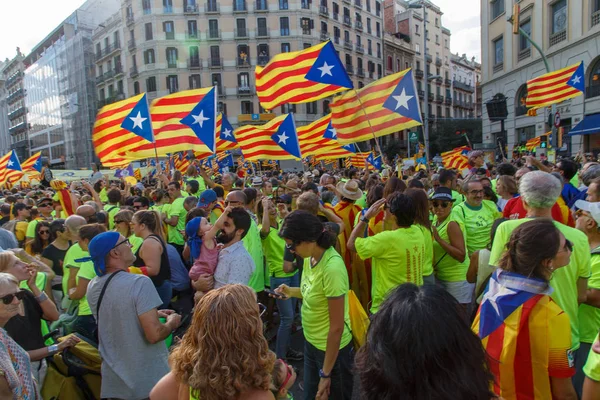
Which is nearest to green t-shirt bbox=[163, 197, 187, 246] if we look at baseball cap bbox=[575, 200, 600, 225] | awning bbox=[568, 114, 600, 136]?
baseball cap bbox=[575, 200, 600, 225]

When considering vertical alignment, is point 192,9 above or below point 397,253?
above

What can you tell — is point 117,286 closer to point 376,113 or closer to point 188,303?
point 188,303

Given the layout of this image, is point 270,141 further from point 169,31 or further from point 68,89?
point 68,89

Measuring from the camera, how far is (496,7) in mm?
26359

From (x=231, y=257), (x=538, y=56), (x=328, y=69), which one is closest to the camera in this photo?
(x=231, y=257)

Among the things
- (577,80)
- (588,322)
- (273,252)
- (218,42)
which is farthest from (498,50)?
(588,322)

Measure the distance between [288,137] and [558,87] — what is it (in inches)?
294

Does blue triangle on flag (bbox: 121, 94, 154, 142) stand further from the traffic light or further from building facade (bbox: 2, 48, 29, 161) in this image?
building facade (bbox: 2, 48, 29, 161)

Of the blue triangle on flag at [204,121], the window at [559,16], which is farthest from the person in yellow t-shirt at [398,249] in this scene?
the window at [559,16]

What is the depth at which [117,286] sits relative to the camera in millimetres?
2510

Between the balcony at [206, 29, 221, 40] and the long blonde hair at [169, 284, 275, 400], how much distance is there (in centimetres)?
4562

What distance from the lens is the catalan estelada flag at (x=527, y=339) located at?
1699 mm

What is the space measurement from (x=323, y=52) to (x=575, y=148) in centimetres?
1909

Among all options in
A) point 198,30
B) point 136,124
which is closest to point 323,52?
point 136,124
